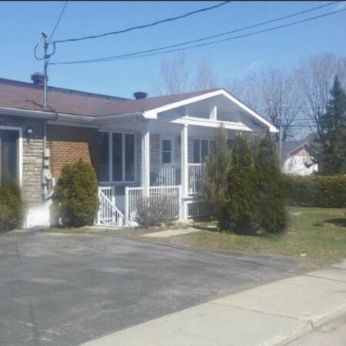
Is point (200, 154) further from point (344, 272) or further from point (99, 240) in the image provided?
point (344, 272)

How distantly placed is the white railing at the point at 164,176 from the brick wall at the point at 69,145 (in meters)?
2.52

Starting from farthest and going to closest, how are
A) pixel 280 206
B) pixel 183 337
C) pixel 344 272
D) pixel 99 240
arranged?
pixel 280 206 < pixel 99 240 < pixel 344 272 < pixel 183 337

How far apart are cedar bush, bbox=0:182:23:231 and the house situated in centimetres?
49

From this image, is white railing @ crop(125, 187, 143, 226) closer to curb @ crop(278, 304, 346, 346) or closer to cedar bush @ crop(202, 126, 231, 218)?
cedar bush @ crop(202, 126, 231, 218)

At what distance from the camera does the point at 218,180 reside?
57.1 feet

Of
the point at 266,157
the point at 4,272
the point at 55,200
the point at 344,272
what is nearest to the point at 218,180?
the point at 266,157

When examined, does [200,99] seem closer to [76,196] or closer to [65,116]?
[65,116]

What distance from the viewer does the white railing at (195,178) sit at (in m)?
18.2

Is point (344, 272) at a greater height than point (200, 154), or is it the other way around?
point (200, 154)

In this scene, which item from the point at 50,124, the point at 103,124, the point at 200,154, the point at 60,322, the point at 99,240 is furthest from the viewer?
the point at 200,154

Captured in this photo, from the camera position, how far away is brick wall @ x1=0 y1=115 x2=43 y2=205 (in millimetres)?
14844

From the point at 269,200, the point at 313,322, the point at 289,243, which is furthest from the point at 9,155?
the point at 313,322

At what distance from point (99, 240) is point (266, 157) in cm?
490

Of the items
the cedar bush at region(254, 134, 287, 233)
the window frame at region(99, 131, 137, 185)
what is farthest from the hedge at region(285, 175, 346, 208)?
the cedar bush at region(254, 134, 287, 233)
